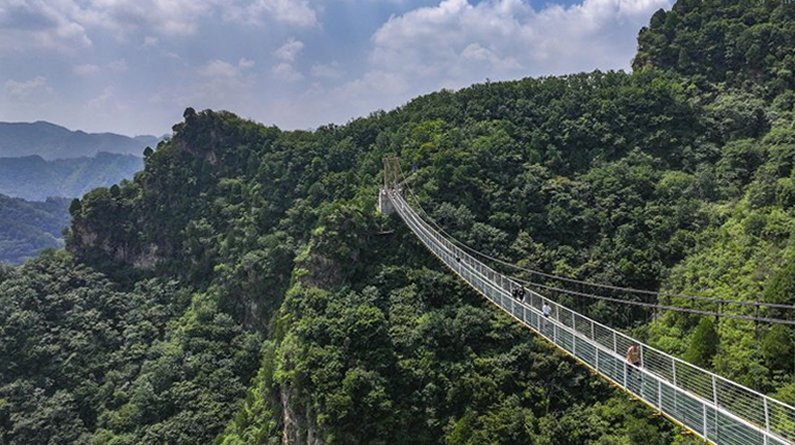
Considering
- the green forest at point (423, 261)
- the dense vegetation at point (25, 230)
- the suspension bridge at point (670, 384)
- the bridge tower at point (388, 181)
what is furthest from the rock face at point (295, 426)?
the dense vegetation at point (25, 230)

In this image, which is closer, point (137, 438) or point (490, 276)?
point (490, 276)

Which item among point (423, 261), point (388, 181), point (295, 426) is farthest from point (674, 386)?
point (388, 181)

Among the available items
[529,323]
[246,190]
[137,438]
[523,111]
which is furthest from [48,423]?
[523,111]

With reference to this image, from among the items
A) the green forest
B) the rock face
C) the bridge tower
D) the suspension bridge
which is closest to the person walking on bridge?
the suspension bridge

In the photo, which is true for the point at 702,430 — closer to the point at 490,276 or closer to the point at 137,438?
the point at 490,276

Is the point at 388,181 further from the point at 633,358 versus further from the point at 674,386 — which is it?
the point at 674,386

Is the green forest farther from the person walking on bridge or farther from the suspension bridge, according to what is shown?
the person walking on bridge
